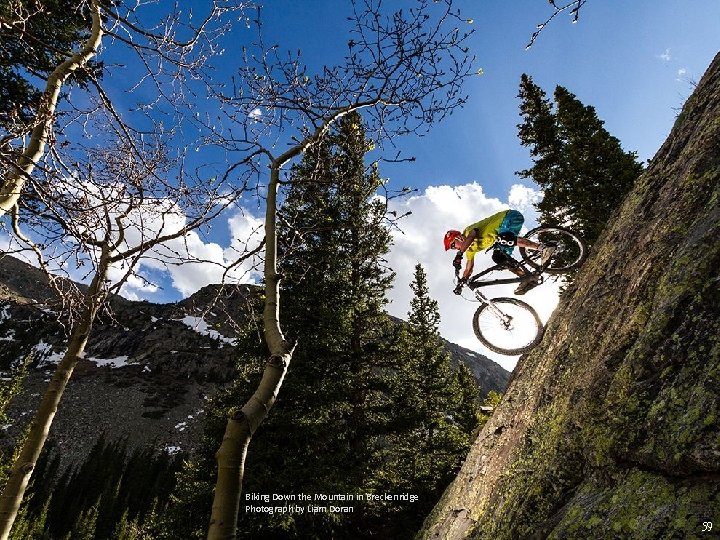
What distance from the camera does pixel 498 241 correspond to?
811 centimetres

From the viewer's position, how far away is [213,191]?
533cm

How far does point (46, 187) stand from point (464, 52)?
491cm

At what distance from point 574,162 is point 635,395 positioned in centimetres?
2029

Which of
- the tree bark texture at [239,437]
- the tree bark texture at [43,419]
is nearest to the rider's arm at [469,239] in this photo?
the tree bark texture at [239,437]

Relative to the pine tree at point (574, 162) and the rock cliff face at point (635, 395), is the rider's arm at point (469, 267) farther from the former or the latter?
the pine tree at point (574, 162)

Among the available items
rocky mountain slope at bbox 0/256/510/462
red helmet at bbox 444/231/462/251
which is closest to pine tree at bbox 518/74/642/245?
red helmet at bbox 444/231/462/251

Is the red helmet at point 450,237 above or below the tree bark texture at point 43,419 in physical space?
above

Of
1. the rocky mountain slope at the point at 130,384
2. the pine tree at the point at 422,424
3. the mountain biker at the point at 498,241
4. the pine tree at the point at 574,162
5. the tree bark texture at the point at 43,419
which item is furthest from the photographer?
the rocky mountain slope at the point at 130,384

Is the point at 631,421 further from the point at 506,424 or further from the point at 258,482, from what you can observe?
the point at 258,482

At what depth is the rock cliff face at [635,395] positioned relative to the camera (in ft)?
7.77

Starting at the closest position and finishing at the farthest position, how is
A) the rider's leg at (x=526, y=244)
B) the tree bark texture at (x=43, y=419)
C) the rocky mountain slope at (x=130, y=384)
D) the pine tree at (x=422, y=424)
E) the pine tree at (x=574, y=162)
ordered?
1. the tree bark texture at (x=43, y=419)
2. the rider's leg at (x=526, y=244)
3. the pine tree at (x=422, y=424)
4. the pine tree at (x=574, y=162)
5. the rocky mountain slope at (x=130, y=384)

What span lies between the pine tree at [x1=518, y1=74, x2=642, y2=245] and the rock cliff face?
15.0m

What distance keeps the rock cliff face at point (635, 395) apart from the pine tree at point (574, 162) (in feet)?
49.1

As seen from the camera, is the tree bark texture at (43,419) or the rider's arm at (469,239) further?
the rider's arm at (469,239)
